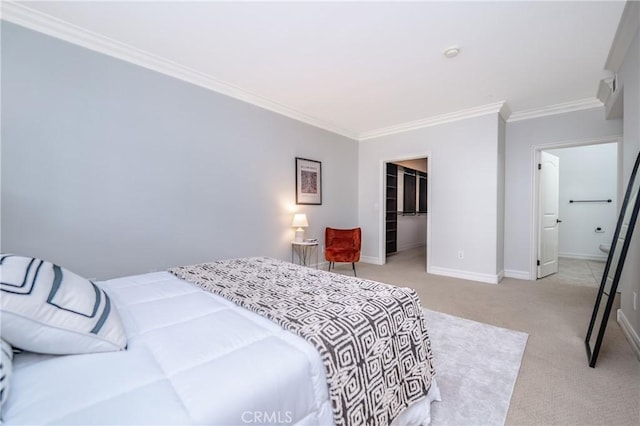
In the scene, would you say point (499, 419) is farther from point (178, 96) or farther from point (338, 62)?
point (178, 96)

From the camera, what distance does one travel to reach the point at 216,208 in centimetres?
312

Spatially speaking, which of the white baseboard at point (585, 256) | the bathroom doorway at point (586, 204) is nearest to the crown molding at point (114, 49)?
the bathroom doorway at point (586, 204)

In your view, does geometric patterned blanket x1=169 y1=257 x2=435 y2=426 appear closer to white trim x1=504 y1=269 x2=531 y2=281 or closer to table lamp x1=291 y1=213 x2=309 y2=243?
table lamp x1=291 y1=213 x2=309 y2=243

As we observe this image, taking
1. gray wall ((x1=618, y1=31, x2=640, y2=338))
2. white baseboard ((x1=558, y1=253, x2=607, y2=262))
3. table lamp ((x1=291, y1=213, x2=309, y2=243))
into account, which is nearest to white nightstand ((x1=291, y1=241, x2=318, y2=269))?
table lamp ((x1=291, y1=213, x2=309, y2=243))

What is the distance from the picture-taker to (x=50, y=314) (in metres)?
0.82

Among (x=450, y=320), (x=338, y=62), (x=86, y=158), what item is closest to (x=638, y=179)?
(x=450, y=320)

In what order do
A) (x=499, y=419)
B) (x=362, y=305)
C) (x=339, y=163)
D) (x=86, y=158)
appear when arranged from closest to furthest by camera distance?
(x=362, y=305)
(x=499, y=419)
(x=86, y=158)
(x=339, y=163)

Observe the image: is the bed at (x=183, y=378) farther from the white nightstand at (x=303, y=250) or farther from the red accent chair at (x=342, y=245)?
the red accent chair at (x=342, y=245)

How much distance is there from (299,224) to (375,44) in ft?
7.81

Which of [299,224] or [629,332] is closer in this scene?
[629,332]

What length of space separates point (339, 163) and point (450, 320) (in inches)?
124

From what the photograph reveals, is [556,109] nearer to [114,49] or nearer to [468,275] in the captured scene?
[468,275]

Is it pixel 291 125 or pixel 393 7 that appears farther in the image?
pixel 291 125

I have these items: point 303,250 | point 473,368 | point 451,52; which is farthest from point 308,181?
point 473,368
